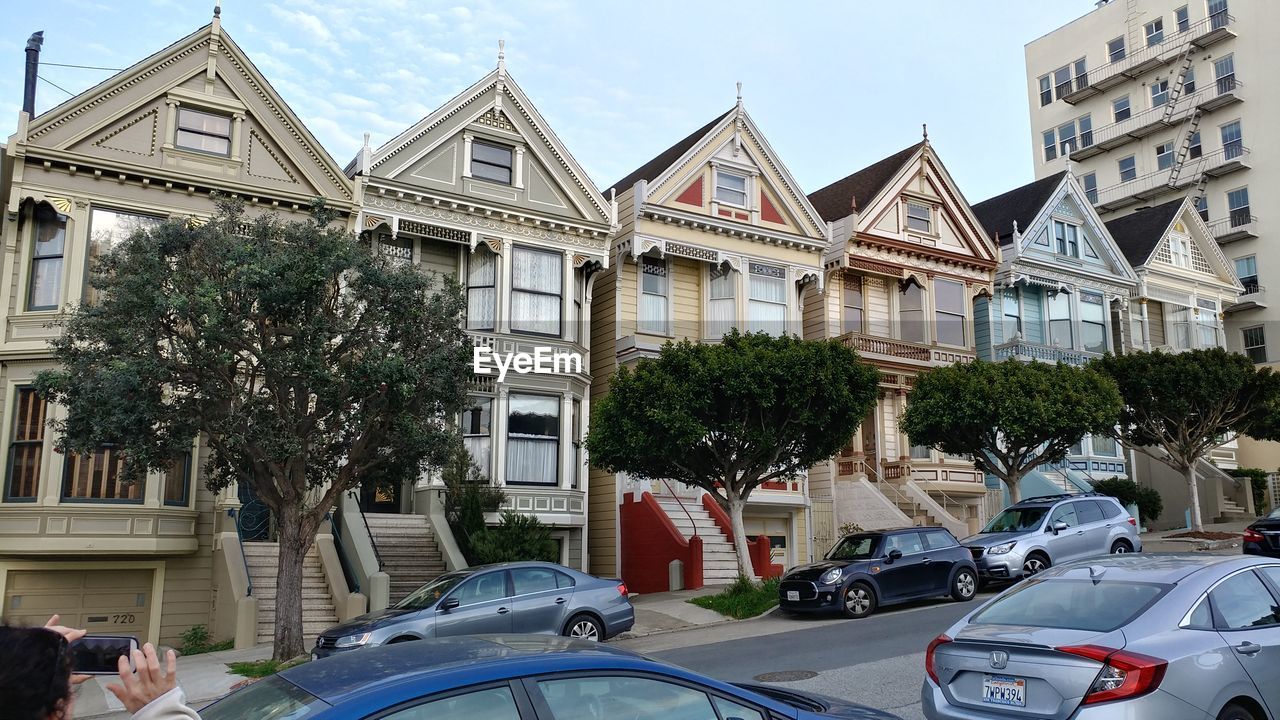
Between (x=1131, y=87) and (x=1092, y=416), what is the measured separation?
3162 cm

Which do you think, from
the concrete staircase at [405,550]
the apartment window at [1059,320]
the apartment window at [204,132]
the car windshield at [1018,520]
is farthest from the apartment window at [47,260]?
the apartment window at [1059,320]

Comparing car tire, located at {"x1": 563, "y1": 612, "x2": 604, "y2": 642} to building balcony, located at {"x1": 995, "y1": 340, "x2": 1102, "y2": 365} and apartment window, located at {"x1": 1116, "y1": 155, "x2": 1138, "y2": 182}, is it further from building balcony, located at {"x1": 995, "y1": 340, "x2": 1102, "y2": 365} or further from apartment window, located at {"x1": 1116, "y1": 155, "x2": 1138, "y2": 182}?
apartment window, located at {"x1": 1116, "y1": 155, "x2": 1138, "y2": 182}

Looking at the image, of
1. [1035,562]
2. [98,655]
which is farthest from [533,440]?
[98,655]

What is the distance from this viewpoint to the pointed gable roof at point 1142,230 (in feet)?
129

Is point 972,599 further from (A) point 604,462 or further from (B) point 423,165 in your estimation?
(B) point 423,165

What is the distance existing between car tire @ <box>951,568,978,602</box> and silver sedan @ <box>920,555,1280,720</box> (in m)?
11.3

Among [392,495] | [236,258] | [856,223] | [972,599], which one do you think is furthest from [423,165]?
[972,599]

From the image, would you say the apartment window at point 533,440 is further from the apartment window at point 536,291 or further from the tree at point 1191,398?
the tree at point 1191,398

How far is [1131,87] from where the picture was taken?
49625 mm

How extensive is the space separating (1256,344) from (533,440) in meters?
35.0

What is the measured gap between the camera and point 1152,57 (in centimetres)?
4791

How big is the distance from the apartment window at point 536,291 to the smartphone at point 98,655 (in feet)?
70.6

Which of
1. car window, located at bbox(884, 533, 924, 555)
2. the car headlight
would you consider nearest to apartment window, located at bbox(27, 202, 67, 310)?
the car headlight

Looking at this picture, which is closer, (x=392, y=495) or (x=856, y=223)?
(x=392, y=495)
